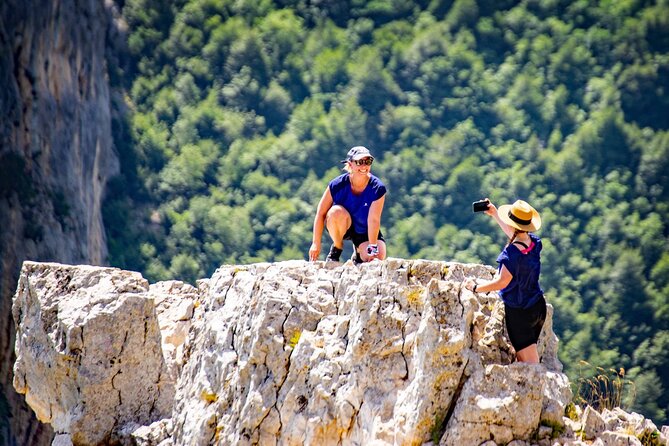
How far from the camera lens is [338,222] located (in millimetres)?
10711

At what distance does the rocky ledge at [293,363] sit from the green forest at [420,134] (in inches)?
1604

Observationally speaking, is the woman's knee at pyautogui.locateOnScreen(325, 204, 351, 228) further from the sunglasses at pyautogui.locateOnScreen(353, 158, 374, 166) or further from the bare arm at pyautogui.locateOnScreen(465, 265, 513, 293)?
the bare arm at pyautogui.locateOnScreen(465, 265, 513, 293)

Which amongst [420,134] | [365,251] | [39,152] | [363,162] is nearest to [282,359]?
[365,251]

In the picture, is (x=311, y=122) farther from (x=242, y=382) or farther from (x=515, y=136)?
(x=242, y=382)

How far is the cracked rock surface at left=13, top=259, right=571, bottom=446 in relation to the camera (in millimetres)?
8125

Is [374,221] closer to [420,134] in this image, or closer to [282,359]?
[282,359]

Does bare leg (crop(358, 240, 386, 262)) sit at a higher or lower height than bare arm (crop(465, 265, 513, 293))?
lower

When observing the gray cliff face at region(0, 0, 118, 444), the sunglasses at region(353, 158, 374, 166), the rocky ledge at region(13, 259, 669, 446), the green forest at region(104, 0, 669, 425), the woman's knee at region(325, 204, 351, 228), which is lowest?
the green forest at region(104, 0, 669, 425)

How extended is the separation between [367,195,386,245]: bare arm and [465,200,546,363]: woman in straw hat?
184cm

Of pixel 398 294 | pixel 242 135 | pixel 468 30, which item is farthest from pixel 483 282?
pixel 468 30

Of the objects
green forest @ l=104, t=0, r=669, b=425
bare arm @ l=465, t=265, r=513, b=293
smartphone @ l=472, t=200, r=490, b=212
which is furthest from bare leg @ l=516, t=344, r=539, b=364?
green forest @ l=104, t=0, r=669, b=425

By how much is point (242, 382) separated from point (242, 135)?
6037 cm

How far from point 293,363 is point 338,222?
73.4 inches

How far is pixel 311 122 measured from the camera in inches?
2815
